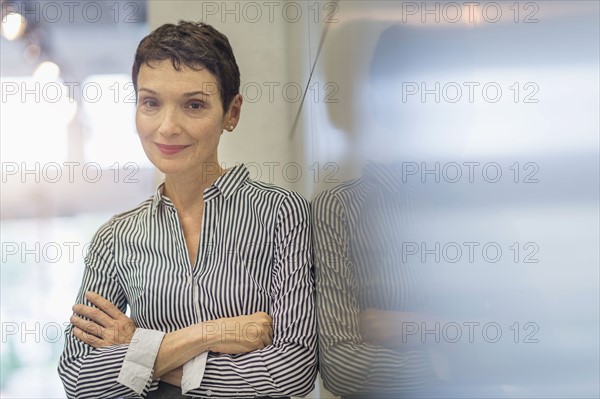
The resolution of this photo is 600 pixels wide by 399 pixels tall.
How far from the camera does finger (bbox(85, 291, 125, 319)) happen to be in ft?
4.20

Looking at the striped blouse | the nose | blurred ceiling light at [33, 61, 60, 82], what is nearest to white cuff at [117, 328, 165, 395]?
the striped blouse

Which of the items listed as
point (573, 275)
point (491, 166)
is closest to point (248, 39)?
point (491, 166)

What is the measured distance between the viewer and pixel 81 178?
140cm

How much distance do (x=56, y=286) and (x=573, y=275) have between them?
1.14 meters

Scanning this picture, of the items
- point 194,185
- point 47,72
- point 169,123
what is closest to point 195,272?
point 194,185

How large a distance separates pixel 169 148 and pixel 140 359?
1.27 feet

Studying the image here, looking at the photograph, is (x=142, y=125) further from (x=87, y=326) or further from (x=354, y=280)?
(x=354, y=280)

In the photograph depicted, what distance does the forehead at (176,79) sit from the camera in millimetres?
1268

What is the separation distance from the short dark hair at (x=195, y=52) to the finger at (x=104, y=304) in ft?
1.31

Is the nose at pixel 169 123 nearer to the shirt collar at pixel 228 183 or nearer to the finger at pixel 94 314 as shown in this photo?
the shirt collar at pixel 228 183

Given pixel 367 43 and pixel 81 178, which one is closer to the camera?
pixel 367 43

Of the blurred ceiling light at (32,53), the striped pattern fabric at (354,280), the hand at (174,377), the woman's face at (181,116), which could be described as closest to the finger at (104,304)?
the hand at (174,377)

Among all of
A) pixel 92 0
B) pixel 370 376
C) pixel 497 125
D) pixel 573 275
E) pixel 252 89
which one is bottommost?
pixel 370 376

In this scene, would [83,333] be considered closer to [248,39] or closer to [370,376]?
[370,376]
